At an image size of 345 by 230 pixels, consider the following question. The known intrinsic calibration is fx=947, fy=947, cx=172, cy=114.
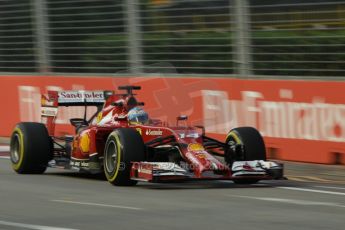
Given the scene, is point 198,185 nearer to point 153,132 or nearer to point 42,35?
point 153,132

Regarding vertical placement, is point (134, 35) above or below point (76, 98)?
above

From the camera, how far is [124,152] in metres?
11.8

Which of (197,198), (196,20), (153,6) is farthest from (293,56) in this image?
(197,198)

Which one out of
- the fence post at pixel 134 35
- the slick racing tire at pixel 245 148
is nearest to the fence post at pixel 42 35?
the fence post at pixel 134 35

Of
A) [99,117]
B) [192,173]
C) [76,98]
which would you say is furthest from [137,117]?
[76,98]

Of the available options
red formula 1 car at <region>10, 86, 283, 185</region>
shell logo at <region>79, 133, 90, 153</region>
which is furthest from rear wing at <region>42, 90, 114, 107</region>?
shell logo at <region>79, 133, 90, 153</region>

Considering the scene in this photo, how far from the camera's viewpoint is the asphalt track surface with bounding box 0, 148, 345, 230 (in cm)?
879

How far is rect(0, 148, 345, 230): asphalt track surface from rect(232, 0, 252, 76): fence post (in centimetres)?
373

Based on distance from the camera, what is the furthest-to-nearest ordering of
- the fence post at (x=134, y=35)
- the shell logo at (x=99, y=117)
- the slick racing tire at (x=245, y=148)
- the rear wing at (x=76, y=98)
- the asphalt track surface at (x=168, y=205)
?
the fence post at (x=134, y=35) → the rear wing at (x=76, y=98) → the shell logo at (x=99, y=117) → the slick racing tire at (x=245, y=148) → the asphalt track surface at (x=168, y=205)

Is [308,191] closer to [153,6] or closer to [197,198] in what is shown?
[197,198]

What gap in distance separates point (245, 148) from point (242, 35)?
14.6ft

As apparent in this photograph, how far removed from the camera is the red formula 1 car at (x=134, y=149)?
463 inches

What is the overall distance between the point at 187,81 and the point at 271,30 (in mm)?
2051

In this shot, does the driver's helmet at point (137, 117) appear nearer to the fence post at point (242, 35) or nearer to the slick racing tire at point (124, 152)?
the slick racing tire at point (124, 152)
